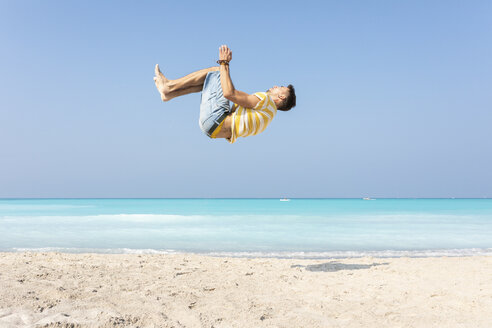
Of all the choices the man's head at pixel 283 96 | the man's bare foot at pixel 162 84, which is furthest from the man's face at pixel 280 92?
the man's bare foot at pixel 162 84

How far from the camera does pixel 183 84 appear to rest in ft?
13.2

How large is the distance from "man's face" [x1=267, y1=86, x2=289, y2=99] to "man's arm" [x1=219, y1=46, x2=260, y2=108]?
0.43 m

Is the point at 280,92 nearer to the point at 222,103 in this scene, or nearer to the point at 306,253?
the point at 222,103

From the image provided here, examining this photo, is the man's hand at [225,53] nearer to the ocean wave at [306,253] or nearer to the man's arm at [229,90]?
the man's arm at [229,90]

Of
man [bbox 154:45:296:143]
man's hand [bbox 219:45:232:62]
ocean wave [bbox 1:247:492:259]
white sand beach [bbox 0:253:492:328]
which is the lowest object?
ocean wave [bbox 1:247:492:259]

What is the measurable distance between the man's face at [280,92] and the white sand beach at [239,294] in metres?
2.40

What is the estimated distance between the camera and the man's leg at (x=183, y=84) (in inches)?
158

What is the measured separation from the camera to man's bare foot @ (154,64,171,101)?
4.07 meters

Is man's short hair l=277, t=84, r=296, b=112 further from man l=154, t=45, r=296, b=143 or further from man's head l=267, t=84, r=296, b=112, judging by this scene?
man l=154, t=45, r=296, b=143

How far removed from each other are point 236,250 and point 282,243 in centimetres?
205

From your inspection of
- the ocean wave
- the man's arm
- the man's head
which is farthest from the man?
the ocean wave

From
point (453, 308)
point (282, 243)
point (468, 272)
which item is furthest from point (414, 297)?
point (282, 243)

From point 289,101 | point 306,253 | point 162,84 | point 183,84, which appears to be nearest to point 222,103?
point 183,84

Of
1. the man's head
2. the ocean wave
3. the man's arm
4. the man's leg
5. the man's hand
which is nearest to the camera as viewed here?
the man's arm
